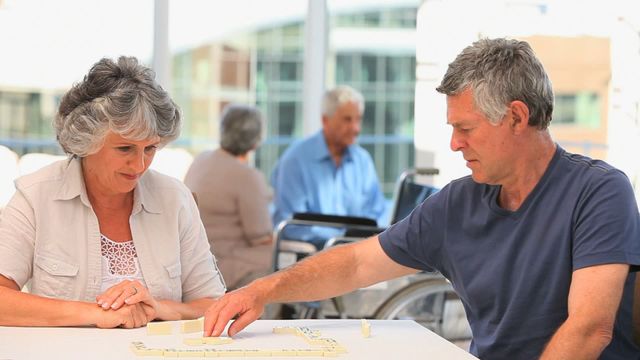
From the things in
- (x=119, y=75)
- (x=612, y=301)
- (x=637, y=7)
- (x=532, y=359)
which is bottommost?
(x=532, y=359)

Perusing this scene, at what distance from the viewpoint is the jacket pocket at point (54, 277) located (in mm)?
2451

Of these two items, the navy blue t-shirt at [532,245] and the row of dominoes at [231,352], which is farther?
the navy blue t-shirt at [532,245]

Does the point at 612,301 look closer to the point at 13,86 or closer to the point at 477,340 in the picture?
the point at 477,340

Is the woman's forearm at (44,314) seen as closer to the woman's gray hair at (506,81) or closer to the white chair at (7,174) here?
the woman's gray hair at (506,81)

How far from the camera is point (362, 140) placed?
7.76 meters

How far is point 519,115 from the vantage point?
2.20 m

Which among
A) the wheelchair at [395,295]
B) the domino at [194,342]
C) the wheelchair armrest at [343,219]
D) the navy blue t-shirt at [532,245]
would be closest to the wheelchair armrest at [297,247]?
the wheelchair at [395,295]

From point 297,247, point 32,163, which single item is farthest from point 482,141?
point 32,163

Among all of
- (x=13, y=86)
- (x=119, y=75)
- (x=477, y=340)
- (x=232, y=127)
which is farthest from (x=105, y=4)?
(x=477, y=340)

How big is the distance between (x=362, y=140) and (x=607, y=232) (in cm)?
568

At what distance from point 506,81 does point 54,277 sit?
110cm

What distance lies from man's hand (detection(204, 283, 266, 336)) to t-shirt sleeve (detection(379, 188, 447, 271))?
0.35 m

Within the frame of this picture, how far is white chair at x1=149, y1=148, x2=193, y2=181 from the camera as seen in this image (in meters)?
5.23

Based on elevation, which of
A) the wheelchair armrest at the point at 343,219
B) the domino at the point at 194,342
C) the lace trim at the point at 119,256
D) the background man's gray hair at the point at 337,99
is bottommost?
the wheelchair armrest at the point at 343,219
